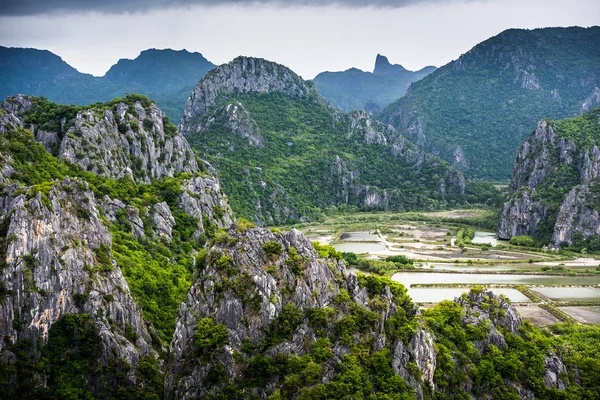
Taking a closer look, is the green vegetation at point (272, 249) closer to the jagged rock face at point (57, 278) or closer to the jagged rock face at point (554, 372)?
the jagged rock face at point (57, 278)

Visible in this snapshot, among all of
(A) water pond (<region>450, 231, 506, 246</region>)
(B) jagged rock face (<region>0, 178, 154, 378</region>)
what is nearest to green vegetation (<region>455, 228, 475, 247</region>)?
(A) water pond (<region>450, 231, 506, 246</region>)

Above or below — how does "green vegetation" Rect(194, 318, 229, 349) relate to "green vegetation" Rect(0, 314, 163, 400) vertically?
above

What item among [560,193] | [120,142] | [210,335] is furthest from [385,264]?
[560,193]

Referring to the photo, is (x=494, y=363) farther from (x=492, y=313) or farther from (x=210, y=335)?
(x=210, y=335)

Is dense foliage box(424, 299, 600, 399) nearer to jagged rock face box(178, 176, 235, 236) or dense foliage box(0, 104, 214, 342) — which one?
dense foliage box(0, 104, 214, 342)

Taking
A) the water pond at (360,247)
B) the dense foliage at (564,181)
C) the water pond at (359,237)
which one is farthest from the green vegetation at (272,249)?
the dense foliage at (564,181)

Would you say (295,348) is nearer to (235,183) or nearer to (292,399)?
(292,399)
